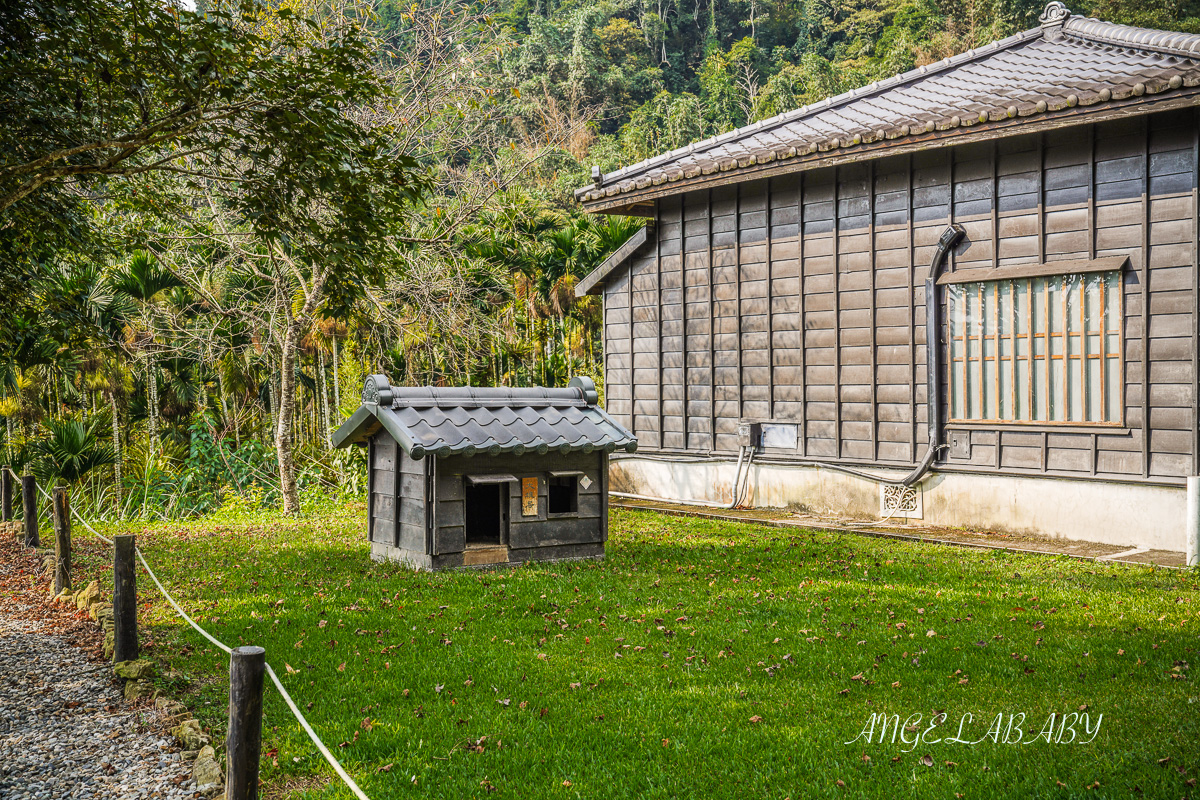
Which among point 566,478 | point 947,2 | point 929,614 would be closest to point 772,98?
point 947,2

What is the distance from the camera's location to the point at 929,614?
7285mm

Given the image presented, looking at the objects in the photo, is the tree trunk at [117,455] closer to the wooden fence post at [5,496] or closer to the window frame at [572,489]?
the wooden fence post at [5,496]

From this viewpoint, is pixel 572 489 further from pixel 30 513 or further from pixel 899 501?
pixel 30 513

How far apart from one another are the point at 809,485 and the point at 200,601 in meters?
8.30

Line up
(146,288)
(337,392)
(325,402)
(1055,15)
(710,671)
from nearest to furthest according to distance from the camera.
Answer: (710,671), (1055,15), (146,288), (325,402), (337,392)

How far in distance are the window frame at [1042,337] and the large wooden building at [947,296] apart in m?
0.03

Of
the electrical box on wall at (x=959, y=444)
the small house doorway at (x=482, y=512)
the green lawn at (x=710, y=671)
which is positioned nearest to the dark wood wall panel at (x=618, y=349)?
the small house doorway at (x=482, y=512)

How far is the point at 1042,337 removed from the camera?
35.5 feet

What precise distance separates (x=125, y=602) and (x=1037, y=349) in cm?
981

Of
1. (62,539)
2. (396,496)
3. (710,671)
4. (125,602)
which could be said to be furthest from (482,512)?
(710,671)

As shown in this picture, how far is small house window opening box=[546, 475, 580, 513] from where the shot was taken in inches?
392

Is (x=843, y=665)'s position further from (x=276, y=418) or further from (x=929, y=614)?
(x=276, y=418)

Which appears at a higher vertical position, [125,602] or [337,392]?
[337,392]

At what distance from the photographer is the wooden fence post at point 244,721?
354cm
